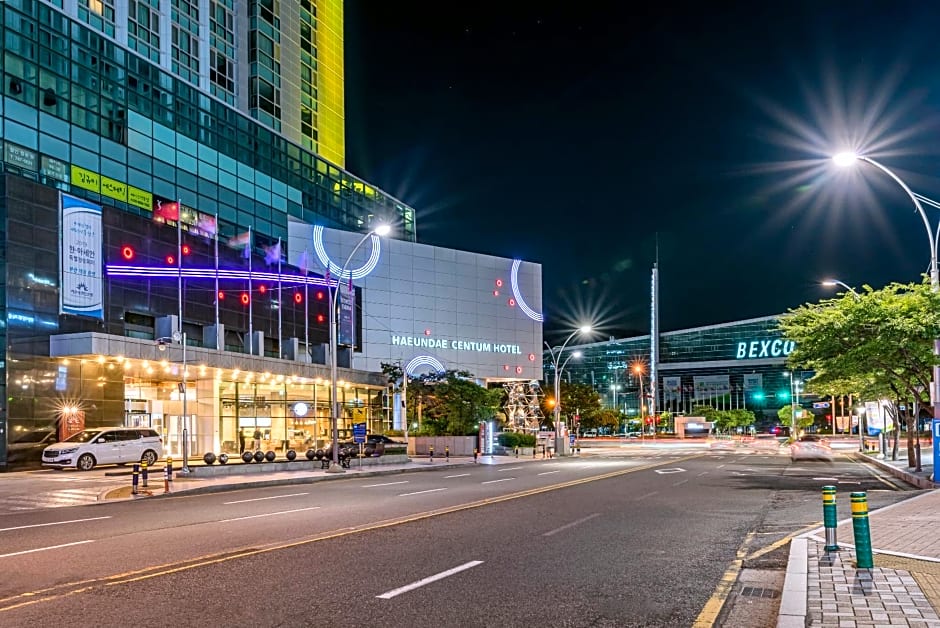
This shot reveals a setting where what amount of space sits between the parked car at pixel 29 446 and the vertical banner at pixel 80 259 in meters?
5.88

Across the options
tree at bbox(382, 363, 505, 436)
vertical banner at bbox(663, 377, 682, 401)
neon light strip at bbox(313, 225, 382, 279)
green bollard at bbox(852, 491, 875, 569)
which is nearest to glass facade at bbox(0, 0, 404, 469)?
neon light strip at bbox(313, 225, 382, 279)

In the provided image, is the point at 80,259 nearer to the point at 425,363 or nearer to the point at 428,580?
the point at 428,580

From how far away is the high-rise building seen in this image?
59.6 meters

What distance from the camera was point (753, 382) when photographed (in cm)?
14212

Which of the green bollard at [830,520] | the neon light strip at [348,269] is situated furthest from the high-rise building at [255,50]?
the green bollard at [830,520]

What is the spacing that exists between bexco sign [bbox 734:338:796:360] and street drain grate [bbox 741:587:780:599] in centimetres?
13282

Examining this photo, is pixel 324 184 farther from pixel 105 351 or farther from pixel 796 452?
pixel 796 452

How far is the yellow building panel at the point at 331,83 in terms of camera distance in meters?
84.4

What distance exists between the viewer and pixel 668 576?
33.0 ft

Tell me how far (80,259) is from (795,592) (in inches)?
1576

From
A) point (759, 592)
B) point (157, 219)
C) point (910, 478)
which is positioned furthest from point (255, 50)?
point (759, 592)

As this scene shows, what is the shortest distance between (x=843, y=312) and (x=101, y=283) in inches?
1353

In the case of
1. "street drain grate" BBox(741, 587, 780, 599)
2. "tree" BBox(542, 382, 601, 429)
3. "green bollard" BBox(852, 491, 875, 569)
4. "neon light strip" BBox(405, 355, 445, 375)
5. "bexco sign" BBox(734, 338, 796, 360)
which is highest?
"bexco sign" BBox(734, 338, 796, 360)

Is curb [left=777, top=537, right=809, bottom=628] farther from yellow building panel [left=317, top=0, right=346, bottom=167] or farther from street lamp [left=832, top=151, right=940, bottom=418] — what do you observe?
yellow building panel [left=317, top=0, right=346, bottom=167]
